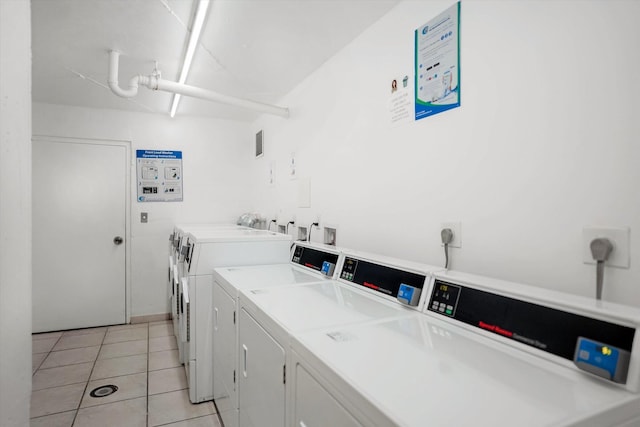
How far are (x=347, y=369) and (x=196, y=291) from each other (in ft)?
5.18

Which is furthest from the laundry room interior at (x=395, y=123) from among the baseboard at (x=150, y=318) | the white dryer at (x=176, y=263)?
Answer: the baseboard at (x=150, y=318)

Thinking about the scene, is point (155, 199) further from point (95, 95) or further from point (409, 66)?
point (409, 66)

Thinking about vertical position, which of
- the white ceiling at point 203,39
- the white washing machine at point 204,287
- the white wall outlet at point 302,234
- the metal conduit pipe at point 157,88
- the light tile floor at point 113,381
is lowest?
the light tile floor at point 113,381

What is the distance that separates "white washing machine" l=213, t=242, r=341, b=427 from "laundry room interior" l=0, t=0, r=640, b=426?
29cm

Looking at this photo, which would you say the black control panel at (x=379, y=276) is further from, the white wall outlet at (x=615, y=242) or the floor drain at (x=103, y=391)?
the floor drain at (x=103, y=391)

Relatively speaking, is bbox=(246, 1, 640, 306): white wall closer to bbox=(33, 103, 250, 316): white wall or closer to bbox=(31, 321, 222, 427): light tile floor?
bbox=(31, 321, 222, 427): light tile floor

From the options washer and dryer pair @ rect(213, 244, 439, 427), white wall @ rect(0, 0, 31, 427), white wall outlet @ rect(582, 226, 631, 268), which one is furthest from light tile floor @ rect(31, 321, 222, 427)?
white wall outlet @ rect(582, 226, 631, 268)

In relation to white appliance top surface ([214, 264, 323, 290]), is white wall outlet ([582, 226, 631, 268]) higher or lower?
higher

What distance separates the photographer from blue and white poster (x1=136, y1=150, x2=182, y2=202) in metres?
3.87

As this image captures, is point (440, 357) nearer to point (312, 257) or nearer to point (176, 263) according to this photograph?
point (312, 257)

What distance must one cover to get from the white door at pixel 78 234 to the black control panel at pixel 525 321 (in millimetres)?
3817

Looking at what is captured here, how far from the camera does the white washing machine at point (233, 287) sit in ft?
5.55

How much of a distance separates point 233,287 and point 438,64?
57.1 inches

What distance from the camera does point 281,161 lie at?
10.8 ft
